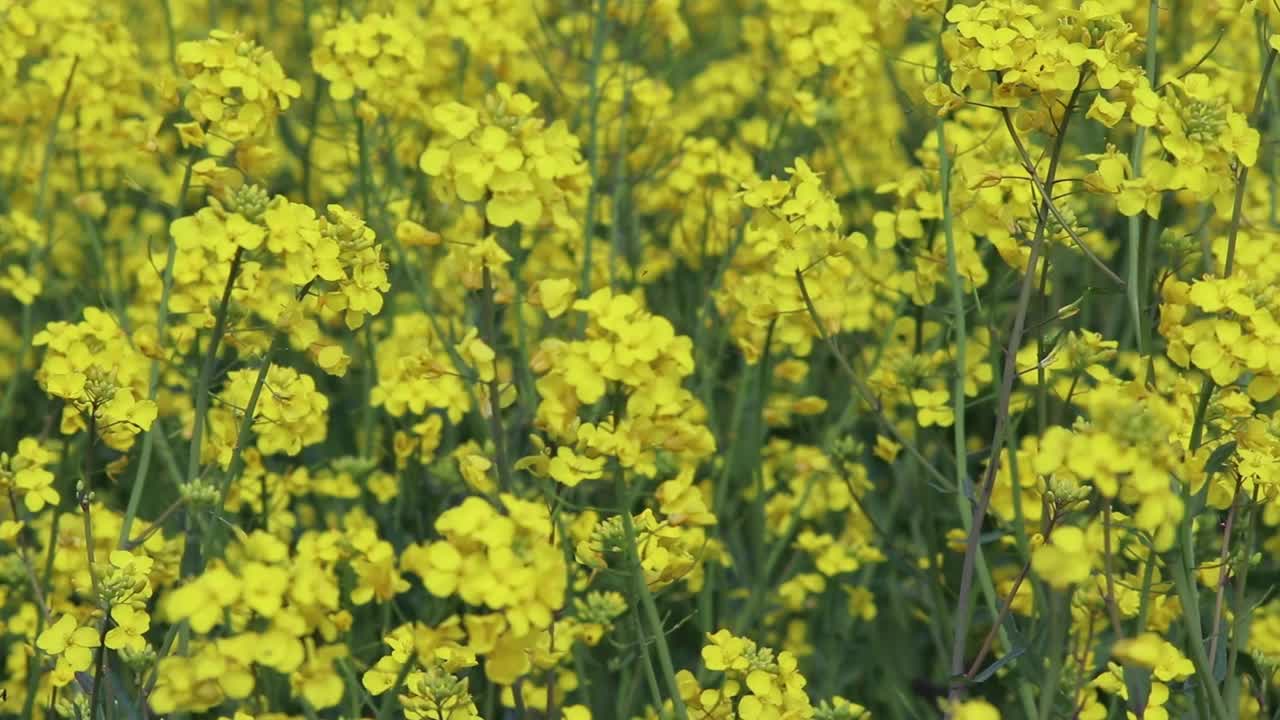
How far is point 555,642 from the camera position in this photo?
8.36ft

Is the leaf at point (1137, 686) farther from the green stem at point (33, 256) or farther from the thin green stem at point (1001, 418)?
the green stem at point (33, 256)

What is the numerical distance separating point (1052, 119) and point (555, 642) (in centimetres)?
118

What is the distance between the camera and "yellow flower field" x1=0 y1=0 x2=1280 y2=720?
7.32ft

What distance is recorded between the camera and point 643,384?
7.08ft

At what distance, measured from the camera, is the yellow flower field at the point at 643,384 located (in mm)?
2232

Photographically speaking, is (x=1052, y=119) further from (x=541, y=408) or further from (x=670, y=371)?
(x=541, y=408)

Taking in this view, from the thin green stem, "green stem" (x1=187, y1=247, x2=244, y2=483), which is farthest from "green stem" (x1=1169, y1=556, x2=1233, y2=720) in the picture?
"green stem" (x1=187, y1=247, x2=244, y2=483)

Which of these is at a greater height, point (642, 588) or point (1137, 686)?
point (642, 588)

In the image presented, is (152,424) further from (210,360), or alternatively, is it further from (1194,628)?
(1194,628)

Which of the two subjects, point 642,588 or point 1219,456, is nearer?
point 642,588

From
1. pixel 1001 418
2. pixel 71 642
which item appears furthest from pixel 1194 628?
pixel 71 642

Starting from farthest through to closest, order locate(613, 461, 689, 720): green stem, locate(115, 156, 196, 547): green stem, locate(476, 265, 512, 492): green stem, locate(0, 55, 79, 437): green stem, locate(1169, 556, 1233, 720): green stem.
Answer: locate(0, 55, 79, 437): green stem
locate(115, 156, 196, 547): green stem
locate(476, 265, 512, 492): green stem
locate(1169, 556, 1233, 720): green stem
locate(613, 461, 689, 720): green stem

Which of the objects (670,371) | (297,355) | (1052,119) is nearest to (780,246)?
(1052,119)

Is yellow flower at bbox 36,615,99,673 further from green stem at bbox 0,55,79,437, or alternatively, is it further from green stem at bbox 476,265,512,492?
green stem at bbox 0,55,79,437
